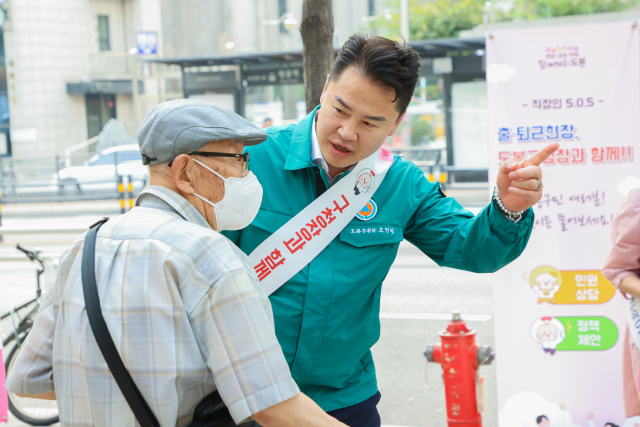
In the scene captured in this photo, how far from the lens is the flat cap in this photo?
135cm

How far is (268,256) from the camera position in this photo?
1.98 metres

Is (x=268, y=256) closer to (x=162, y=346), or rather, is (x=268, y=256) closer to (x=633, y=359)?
(x=162, y=346)

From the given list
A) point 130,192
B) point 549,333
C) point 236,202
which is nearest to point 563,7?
point 130,192

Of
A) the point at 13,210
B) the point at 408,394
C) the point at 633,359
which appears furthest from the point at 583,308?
the point at 13,210

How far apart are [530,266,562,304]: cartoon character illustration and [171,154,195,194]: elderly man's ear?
8.84 ft

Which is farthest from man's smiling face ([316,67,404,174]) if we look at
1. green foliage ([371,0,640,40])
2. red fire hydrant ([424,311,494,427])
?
green foliage ([371,0,640,40])

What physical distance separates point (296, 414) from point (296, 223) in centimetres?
86

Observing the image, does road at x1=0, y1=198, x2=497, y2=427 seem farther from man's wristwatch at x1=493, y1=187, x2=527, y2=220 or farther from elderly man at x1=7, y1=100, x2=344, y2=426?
elderly man at x1=7, y1=100, x2=344, y2=426

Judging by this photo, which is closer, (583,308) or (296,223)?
(296,223)

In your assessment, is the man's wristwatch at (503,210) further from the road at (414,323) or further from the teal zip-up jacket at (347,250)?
the road at (414,323)

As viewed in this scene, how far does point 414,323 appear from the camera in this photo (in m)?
6.50

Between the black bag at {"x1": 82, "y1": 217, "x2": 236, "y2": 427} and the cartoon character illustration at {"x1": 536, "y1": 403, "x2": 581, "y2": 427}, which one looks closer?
the black bag at {"x1": 82, "y1": 217, "x2": 236, "y2": 427}

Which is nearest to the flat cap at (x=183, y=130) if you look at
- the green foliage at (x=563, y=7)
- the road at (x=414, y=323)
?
the road at (x=414, y=323)

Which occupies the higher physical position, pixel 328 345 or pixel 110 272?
pixel 110 272
